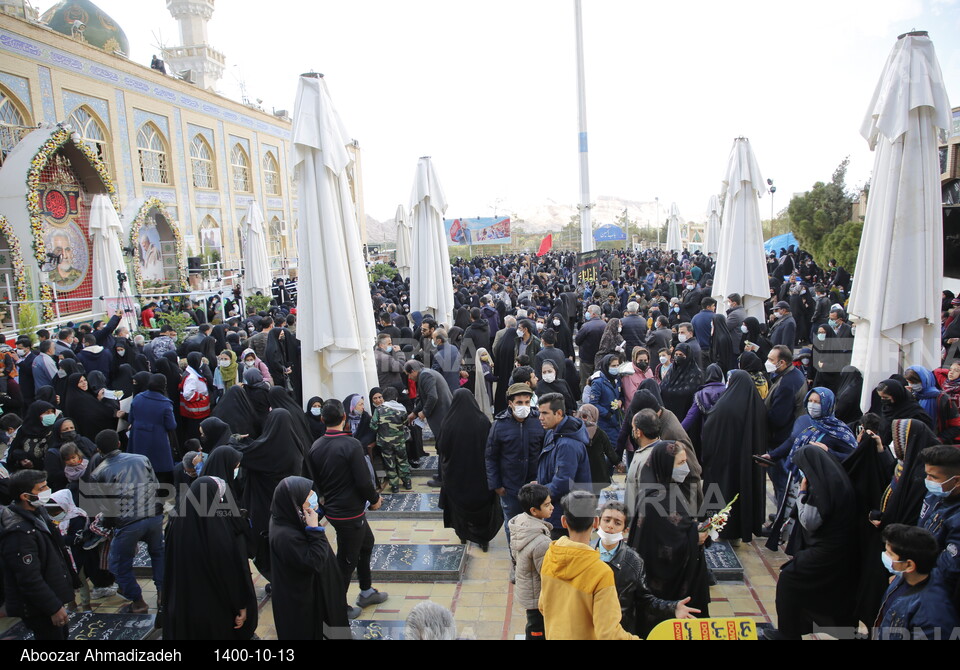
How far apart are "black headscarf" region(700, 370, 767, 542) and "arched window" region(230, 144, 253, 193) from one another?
28.3 m

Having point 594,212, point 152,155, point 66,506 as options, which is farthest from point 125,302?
point 594,212

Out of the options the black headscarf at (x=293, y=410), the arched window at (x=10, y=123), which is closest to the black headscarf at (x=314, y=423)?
the black headscarf at (x=293, y=410)

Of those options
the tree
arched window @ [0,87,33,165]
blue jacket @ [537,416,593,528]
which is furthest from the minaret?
blue jacket @ [537,416,593,528]

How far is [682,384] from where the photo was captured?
5590 millimetres

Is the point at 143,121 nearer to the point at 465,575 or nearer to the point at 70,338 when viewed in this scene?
the point at 70,338

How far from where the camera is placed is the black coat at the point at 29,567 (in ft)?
11.0

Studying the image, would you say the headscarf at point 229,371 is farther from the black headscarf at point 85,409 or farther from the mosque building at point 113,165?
the mosque building at point 113,165

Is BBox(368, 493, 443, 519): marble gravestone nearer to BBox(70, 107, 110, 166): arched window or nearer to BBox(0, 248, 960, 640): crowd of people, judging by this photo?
BBox(0, 248, 960, 640): crowd of people

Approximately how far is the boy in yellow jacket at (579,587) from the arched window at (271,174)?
31.3 m

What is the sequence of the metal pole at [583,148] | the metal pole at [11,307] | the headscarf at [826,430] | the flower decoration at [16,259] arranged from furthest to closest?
the metal pole at [583,148], the flower decoration at [16,259], the metal pole at [11,307], the headscarf at [826,430]

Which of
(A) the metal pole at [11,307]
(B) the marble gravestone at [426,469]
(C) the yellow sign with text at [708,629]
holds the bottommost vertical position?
(B) the marble gravestone at [426,469]

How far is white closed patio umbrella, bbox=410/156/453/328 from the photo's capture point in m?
9.47

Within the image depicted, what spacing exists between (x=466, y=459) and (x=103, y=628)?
110 inches

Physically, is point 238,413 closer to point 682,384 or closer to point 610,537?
point 610,537
